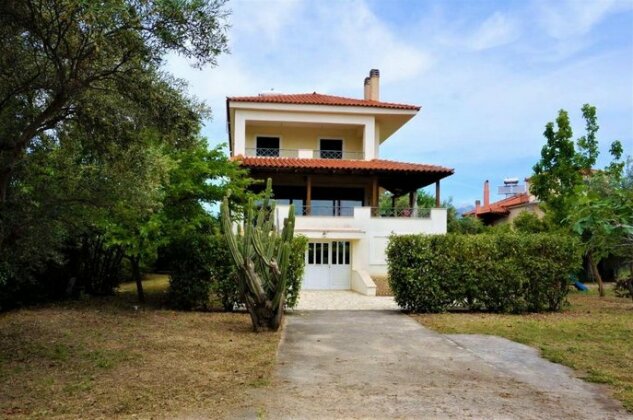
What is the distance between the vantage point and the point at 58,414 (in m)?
5.54

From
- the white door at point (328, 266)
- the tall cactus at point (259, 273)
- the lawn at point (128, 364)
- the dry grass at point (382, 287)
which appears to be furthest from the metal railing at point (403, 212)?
the tall cactus at point (259, 273)

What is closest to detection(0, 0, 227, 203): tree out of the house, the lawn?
the lawn

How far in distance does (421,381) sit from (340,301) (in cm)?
1263

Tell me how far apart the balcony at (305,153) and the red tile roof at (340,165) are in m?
1.07

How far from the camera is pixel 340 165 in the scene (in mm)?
26672

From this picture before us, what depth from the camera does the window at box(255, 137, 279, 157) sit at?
2964cm

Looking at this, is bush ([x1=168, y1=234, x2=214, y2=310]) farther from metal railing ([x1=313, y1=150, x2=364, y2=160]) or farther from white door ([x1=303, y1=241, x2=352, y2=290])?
metal railing ([x1=313, y1=150, x2=364, y2=160])

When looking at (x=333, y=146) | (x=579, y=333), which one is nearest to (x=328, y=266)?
(x=333, y=146)

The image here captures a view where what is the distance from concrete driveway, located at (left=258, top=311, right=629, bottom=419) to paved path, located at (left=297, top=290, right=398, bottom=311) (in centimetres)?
604

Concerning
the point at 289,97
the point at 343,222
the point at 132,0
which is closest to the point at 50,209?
the point at 132,0

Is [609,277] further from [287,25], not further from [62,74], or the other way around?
[62,74]

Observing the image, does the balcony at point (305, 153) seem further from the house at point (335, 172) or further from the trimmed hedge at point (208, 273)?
the trimmed hedge at point (208, 273)

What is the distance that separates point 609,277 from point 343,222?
1974 cm

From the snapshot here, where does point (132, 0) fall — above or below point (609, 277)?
above
